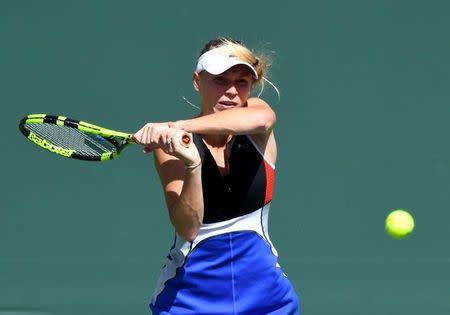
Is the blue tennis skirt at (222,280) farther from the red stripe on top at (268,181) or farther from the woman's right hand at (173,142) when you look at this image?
the woman's right hand at (173,142)

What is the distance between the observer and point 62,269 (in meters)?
5.57

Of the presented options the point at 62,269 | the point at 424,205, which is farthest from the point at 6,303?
the point at 424,205

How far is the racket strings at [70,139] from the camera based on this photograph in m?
3.16

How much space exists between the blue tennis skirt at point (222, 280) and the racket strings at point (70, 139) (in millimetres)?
565

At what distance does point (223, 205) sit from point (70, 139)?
0.68 meters

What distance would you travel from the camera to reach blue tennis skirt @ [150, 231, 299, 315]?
2.72 metres

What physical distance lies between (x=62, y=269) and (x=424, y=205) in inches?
77.7

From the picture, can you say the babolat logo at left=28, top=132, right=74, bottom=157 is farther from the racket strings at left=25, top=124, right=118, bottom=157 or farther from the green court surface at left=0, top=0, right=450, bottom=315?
the green court surface at left=0, top=0, right=450, bottom=315

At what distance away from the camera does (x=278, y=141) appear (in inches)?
216

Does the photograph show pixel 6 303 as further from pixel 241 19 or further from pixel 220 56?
pixel 220 56

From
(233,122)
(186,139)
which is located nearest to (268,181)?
(233,122)

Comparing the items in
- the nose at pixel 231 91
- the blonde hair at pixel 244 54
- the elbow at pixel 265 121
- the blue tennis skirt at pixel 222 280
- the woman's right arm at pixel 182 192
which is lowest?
the blue tennis skirt at pixel 222 280

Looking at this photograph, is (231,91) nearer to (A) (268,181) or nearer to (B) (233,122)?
(B) (233,122)

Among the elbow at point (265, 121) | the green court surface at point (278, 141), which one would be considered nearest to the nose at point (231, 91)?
the elbow at point (265, 121)
